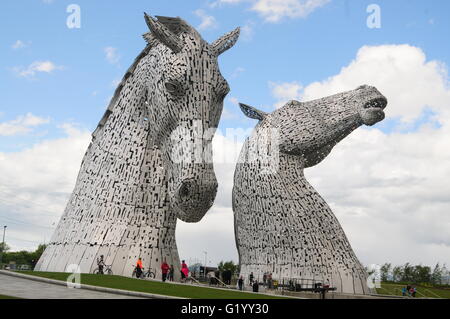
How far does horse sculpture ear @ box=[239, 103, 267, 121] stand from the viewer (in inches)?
857

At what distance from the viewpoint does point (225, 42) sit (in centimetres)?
1063

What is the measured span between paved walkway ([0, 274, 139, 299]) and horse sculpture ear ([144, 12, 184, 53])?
4.60 m

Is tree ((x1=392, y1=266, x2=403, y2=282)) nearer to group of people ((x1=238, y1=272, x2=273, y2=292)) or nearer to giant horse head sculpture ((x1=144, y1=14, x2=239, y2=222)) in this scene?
group of people ((x1=238, y1=272, x2=273, y2=292))

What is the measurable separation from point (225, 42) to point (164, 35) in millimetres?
1459

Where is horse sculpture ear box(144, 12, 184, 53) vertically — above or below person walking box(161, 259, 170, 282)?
above

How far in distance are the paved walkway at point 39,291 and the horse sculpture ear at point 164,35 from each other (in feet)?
15.1

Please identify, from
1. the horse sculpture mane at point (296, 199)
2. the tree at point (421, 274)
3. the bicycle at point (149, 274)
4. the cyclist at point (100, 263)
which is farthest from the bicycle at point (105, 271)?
the tree at point (421, 274)

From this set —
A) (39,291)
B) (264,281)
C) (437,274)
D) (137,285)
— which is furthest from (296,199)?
(437,274)

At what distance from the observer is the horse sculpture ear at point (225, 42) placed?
10.4m

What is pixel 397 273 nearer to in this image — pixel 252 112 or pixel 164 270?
pixel 252 112

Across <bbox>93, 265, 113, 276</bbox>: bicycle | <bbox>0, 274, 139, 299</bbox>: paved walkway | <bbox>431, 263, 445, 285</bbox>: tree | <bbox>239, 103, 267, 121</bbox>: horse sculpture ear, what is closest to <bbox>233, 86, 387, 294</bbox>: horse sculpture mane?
<bbox>239, 103, 267, 121</bbox>: horse sculpture ear

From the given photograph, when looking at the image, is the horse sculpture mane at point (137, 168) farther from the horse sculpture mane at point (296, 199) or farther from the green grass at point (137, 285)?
the horse sculpture mane at point (296, 199)

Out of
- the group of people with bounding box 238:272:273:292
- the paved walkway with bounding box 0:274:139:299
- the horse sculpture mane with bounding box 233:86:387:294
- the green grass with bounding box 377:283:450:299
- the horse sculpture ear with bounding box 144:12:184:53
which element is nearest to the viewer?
the paved walkway with bounding box 0:274:139:299
